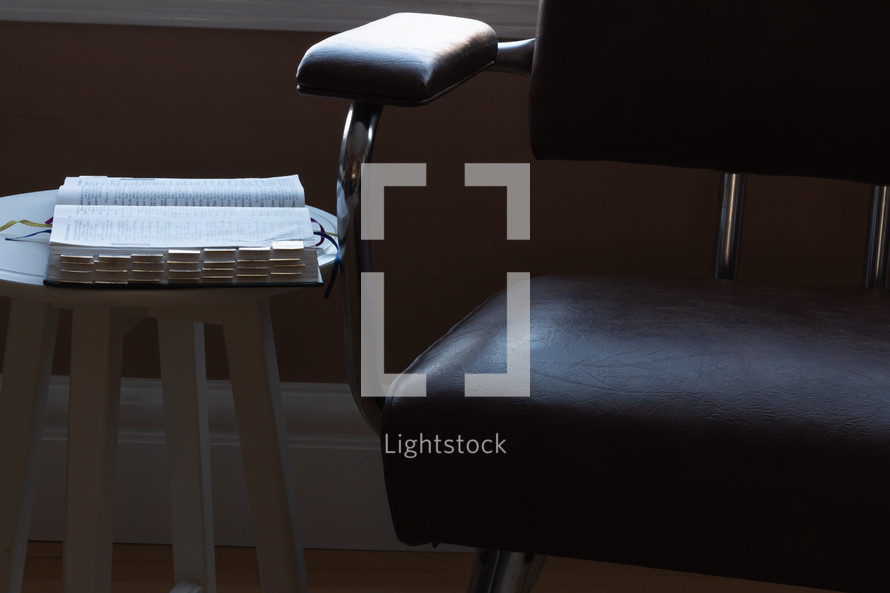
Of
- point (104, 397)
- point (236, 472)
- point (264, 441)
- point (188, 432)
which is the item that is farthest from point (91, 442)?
point (236, 472)

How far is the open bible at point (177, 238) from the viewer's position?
0.71 meters

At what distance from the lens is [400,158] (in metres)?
1.27

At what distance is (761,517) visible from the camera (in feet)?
1.75

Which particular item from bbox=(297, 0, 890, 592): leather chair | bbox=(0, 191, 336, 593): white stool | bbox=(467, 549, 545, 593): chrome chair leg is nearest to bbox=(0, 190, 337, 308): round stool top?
bbox=(0, 191, 336, 593): white stool

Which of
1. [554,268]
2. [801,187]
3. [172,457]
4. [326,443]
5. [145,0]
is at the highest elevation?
[145,0]

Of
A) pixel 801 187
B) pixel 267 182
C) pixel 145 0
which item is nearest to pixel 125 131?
pixel 145 0

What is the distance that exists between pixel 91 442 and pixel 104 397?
0.13 ft

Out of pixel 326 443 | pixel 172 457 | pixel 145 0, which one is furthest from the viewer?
pixel 326 443

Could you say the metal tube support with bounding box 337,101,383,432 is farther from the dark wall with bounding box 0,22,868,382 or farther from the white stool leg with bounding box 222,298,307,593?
the dark wall with bounding box 0,22,868,382

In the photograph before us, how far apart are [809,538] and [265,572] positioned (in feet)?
1.66

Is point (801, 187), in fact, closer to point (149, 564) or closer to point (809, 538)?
point (809, 538)

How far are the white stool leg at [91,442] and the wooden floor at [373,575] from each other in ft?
1.59

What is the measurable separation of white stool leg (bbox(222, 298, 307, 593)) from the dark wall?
0.46 meters

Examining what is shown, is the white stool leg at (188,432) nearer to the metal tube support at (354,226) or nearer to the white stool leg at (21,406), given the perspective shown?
the white stool leg at (21,406)
